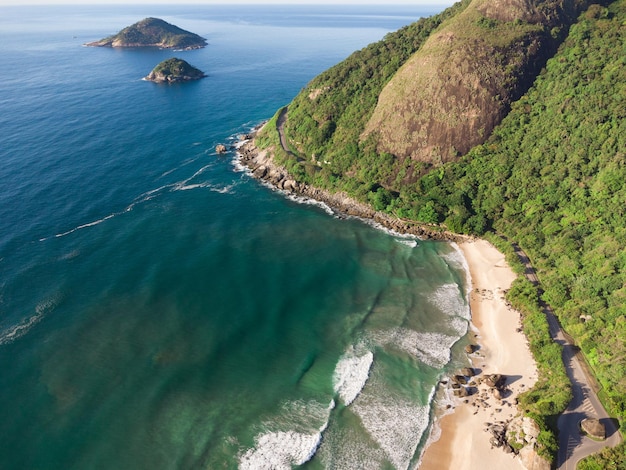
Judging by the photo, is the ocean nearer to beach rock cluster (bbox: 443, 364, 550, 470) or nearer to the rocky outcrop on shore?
beach rock cluster (bbox: 443, 364, 550, 470)

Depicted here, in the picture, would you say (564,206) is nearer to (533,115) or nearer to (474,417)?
(533,115)

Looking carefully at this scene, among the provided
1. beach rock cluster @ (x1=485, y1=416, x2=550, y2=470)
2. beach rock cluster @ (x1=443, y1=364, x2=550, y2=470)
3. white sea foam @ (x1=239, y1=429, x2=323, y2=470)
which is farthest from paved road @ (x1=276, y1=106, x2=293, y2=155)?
beach rock cluster @ (x1=485, y1=416, x2=550, y2=470)

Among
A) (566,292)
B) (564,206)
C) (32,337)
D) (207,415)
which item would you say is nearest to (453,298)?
(566,292)

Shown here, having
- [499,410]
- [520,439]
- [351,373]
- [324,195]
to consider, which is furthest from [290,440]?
[324,195]

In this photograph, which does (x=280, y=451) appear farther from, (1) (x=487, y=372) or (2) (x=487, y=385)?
(1) (x=487, y=372)

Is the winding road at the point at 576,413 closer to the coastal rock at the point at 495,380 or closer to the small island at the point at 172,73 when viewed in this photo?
the coastal rock at the point at 495,380

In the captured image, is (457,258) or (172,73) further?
(172,73)
